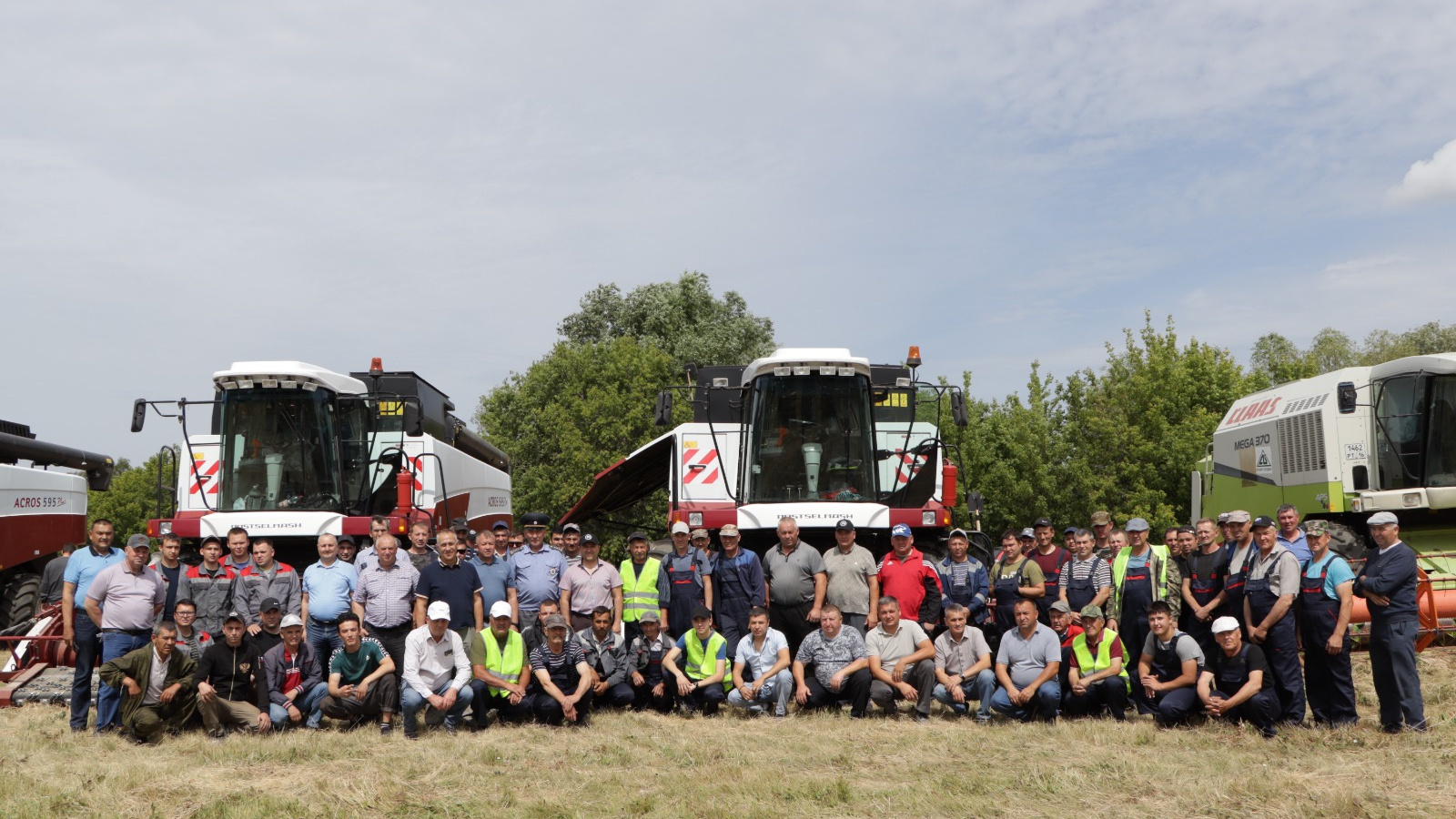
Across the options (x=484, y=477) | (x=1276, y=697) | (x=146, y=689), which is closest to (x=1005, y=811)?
(x=1276, y=697)

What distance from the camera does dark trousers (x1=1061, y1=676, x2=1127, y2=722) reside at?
969 centimetres

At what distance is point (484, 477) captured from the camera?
2081cm

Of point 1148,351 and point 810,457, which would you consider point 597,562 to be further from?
point 1148,351

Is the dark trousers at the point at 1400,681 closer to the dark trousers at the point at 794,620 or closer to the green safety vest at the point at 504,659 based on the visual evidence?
the dark trousers at the point at 794,620

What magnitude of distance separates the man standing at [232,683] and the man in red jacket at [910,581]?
5.39 meters

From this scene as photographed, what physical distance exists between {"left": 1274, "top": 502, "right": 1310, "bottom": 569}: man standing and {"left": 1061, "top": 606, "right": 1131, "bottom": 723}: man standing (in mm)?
1511

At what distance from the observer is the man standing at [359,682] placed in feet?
32.0

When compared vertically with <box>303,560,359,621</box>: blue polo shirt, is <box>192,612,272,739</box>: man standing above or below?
below

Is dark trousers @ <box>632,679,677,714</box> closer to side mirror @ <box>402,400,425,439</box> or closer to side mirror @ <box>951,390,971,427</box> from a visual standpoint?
side mirror @ <box>951,390,971,427</box>

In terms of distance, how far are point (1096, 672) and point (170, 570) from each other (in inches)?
307

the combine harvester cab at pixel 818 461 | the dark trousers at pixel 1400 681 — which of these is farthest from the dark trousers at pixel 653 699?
the dark trousers at pixel 1400 681

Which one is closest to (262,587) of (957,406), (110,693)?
(110,693)

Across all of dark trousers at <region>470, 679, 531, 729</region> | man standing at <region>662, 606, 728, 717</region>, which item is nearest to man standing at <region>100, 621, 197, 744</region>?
dark trousers at <region>470, 679, 531, 729</region>

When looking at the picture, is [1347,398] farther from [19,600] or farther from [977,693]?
[19,600]
